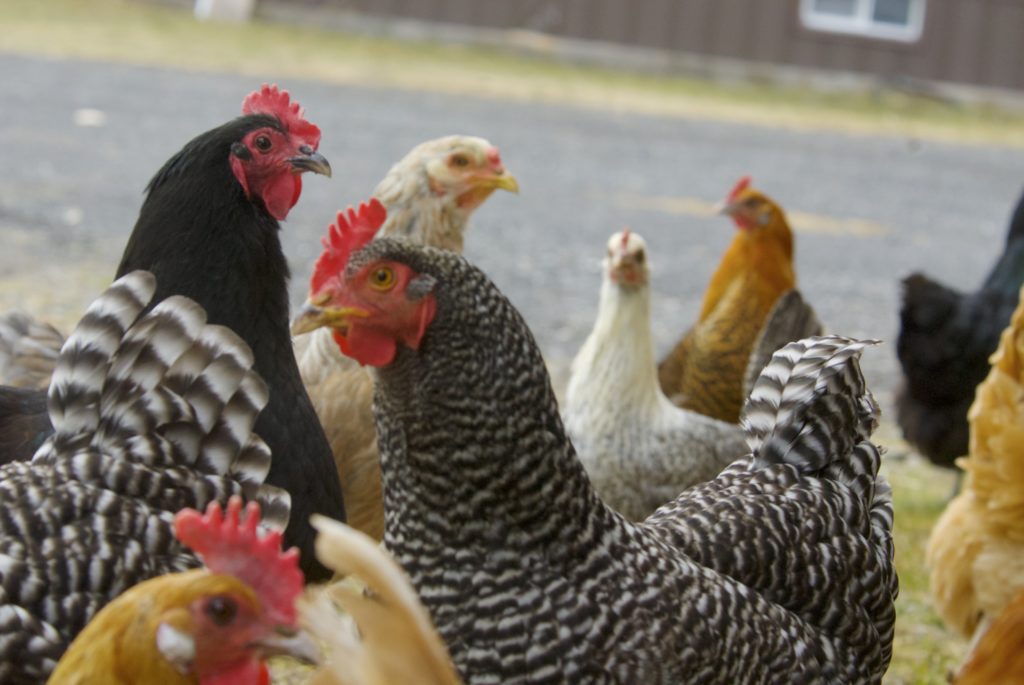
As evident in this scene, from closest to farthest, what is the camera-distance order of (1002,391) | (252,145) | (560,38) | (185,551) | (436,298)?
(436,298) < (185,551) < (252,145) < (1002,391) < (560,38)

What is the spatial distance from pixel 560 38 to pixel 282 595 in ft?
69.8

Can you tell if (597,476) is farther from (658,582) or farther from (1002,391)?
(658,582)

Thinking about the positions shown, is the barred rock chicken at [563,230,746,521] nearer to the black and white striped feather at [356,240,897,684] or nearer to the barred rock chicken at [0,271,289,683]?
the black and white striped feather at [356,240,897,684]

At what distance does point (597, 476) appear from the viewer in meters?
4.45

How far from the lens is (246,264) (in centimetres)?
321

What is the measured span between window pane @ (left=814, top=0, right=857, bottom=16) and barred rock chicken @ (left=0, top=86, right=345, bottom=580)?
2165 centimetres

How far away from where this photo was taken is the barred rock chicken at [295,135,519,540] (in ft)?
12.6

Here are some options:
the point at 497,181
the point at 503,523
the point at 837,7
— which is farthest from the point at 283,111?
the point at 837,7

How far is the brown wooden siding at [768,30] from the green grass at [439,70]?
3.20 feet

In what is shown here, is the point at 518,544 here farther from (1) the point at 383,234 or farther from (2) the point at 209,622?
(1) the point at 383,234

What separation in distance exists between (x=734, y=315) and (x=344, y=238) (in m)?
A: 2.52

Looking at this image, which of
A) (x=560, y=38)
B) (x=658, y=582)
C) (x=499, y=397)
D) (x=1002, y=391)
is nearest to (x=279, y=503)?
(x=499, y=397)

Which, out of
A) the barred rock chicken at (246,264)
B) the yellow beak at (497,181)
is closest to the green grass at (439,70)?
the yellow beak at (497,181)

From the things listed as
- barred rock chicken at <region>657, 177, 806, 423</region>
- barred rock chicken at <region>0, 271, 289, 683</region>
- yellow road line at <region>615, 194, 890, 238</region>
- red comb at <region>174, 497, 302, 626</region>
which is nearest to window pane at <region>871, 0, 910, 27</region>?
yellow road line at <region>615, 194, 890, 238</region>
